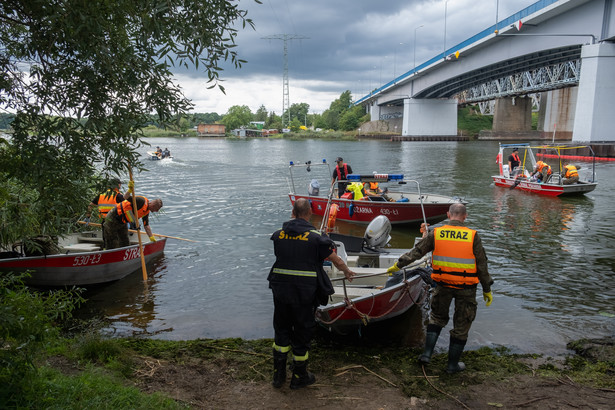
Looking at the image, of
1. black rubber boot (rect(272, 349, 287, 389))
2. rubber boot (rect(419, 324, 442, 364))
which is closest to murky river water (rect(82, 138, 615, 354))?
rubber boot (rect(419, 324, 442, 364))

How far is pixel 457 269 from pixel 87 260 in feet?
24.7

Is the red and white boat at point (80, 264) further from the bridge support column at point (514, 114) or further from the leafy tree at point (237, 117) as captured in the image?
the leafy tree at point (237, 117)

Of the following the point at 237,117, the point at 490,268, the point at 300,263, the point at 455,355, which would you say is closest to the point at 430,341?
the point at 455,355

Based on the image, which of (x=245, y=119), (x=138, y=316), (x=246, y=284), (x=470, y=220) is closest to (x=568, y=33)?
(x=470, y=220)

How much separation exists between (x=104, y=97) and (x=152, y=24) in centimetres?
94

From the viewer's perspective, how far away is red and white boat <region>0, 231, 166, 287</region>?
8898mm

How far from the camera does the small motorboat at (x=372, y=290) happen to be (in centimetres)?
672

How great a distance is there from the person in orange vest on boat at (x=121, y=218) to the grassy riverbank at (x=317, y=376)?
408cm

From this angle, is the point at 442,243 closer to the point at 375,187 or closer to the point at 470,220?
the point at 375,187

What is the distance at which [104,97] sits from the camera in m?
4.61

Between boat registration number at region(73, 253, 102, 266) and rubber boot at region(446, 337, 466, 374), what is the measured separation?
7.37 meters

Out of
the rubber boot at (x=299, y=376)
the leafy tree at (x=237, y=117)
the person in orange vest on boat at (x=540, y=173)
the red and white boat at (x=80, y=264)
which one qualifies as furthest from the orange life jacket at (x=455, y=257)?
the leafy tree at (x=237, y=117)

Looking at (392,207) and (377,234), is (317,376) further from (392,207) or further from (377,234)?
(392,207)

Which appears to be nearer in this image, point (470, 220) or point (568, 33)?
point (470, 220)
